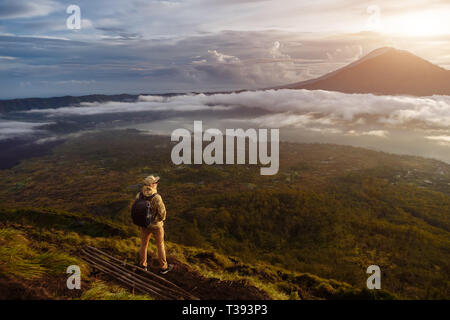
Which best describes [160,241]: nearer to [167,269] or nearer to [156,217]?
[156,217]

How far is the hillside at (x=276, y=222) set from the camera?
12950mm

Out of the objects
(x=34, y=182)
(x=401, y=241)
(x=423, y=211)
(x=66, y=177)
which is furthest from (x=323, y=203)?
(x=34, y=182)

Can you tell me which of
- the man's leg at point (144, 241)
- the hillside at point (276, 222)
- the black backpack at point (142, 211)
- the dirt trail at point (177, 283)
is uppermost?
the black backpack at point (142, 211)

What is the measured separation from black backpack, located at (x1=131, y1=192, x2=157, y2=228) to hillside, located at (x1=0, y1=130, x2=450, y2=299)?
3.13 meters

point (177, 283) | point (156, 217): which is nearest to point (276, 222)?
point (177, 283)

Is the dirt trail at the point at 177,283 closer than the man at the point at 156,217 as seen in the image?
Yes

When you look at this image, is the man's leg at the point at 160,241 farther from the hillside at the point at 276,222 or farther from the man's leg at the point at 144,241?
the hillside at the point at 276,222

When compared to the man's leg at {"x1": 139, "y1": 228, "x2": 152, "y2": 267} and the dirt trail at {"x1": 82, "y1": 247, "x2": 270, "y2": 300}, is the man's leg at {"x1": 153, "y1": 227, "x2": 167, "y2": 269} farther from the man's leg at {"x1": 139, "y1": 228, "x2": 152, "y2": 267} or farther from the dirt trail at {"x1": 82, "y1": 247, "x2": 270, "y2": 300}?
the dirt trail at {"x1": 82, "y1": 247, "x2": 270, "y2": 300}

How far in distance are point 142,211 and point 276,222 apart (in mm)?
90949

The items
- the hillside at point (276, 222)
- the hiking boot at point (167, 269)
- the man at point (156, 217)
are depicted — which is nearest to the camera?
the man at point (156, 217)

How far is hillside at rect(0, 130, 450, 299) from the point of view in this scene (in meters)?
13.0

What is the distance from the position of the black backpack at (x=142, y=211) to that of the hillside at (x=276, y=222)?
313 centimetres

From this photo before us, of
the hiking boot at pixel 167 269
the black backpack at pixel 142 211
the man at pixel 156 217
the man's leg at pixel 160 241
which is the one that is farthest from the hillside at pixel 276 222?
the black backpack at pixel 142 211
